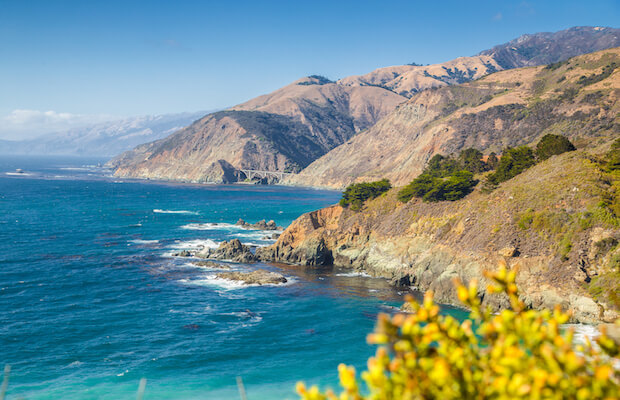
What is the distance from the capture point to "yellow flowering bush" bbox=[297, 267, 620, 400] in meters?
7.19

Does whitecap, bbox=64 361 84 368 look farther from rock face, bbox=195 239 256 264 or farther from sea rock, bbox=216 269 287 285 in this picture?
rock face, bbox=195 239 256 264

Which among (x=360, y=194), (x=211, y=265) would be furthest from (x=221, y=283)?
(x=360, y=194)

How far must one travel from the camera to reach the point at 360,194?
268 feet

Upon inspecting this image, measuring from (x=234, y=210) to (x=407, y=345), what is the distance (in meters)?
137

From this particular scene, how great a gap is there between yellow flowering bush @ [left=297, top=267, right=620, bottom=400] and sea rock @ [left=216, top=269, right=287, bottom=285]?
56.2m

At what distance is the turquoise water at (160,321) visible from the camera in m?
36.7

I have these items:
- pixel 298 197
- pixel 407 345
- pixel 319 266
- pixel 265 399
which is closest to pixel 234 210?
pixel 298 197

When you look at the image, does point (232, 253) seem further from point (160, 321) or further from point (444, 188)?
point (444, 188)

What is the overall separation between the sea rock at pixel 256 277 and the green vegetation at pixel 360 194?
20367mm

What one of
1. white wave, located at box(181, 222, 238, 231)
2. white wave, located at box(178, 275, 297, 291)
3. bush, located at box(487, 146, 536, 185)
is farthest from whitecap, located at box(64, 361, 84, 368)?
white wave, located at box(181, 222, 238, 231)

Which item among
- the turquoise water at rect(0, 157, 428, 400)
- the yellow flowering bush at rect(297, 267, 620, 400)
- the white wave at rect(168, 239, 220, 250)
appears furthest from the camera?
the white wave at rect(168, 239, 220, 250)

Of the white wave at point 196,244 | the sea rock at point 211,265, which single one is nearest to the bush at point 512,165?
the sea rock at point 211,265

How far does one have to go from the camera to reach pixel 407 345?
8.01 meters

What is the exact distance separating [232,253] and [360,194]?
24.5m
